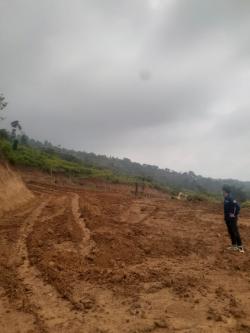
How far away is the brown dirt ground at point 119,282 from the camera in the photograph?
15.6 ft

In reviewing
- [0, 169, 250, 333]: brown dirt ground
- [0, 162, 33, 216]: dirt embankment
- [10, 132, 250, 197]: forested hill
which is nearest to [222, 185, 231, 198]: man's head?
[0, 169, 250, 333]: brown dirt ground

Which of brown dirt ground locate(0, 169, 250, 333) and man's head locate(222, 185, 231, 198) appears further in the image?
man's head locate(222, 185, 231, 198)

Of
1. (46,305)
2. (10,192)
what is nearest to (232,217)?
(46,305)

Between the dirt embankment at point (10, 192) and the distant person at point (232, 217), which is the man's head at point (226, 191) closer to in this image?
the distant person at point (232, 217)

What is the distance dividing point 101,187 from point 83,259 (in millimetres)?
40766

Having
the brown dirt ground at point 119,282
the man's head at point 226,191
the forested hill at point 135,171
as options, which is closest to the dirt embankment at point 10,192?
the brown dirt ground at point 119,282

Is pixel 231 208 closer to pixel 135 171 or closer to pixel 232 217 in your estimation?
pixel 232 217

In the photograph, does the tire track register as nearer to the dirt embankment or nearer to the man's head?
the man's head

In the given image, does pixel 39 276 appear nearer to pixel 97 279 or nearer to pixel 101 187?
pixel 97 279

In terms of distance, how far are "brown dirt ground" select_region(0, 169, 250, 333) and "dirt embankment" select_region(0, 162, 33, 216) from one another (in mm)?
6891

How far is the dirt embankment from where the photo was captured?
18.1 m

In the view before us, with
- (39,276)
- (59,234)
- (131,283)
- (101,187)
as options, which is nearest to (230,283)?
Result: (131,283)

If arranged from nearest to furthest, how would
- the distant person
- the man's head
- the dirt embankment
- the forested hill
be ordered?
the distant person, the man's head, the dirt embankment, the forested hill

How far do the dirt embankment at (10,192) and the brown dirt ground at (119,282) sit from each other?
6891 millimetres
